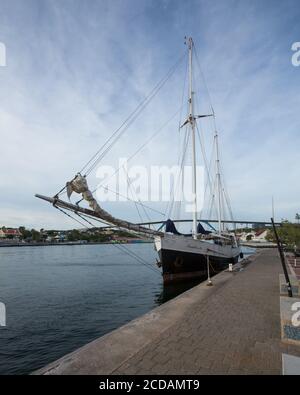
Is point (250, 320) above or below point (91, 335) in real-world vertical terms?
above

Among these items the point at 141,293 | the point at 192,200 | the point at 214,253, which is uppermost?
the point at 192,200

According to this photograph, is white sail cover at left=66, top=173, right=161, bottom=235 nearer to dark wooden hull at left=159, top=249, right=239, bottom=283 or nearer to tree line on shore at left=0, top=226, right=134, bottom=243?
dark wooden hull at left=159, top=249, right=239, bottom=283

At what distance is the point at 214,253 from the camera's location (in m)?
26.9

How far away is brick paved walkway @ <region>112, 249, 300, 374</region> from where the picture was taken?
16.6 feet

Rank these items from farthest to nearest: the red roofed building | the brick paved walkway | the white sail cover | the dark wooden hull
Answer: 1. the red roofed building
2. the dark wooden hull
3. the white sail cover
4. the brick paved walkway

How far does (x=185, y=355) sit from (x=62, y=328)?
27.1ft

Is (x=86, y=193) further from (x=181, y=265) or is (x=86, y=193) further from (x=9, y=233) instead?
(x=9, y=233)

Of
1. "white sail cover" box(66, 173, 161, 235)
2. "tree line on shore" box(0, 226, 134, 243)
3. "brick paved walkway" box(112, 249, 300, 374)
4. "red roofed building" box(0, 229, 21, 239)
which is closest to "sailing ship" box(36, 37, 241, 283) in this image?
"white sail cover" box(66, 173, 161, 235)

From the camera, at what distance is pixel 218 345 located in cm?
615

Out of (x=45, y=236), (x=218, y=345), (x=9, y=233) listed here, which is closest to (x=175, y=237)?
(x=218, y=345)

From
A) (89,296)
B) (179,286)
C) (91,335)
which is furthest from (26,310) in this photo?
(179,286)
